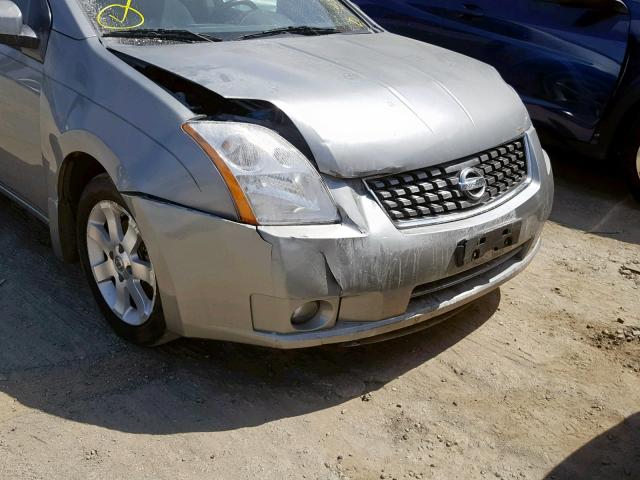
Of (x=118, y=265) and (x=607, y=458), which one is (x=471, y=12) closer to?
(x=118, y=265)

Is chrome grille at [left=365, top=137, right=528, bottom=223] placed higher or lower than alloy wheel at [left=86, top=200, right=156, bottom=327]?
higher

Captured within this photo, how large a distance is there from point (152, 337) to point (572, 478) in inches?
64.4

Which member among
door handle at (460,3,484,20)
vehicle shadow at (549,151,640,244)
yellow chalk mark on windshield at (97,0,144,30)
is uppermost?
yellow chalk mark on windshield at (97,0,144,30)

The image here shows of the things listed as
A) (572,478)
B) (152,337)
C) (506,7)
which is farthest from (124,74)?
(506,7)

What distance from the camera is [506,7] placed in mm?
5562

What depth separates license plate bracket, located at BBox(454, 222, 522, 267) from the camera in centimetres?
302

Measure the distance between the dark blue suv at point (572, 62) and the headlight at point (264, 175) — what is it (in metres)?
2.99

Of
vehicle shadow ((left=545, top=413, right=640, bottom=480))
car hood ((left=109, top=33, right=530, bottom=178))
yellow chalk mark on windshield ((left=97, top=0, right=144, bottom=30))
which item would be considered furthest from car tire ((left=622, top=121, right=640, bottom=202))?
yellow chalk mark on windshield ((left=97, top=0, right=144, bottom=30))

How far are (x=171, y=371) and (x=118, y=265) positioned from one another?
19.0 inches

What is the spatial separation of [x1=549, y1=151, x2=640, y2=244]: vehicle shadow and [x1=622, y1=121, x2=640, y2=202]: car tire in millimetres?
143

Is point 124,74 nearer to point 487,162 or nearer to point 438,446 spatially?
point 487,162

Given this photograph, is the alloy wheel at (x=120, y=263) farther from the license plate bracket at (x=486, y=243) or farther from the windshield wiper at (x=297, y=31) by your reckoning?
the license plate bracket at (x=486, y=243)

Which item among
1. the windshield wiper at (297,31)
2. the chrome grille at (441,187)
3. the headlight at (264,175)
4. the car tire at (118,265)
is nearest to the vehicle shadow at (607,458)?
the chrome grille at (441,187)

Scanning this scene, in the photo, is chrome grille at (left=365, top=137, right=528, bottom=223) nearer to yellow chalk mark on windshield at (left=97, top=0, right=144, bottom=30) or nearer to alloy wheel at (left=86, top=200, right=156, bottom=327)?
alloy wheel at (left=86, top=200, right=156, bottom=327)
